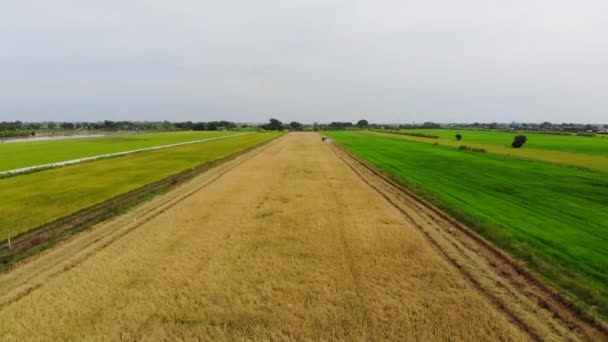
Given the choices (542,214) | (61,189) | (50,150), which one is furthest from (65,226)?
(50,150)

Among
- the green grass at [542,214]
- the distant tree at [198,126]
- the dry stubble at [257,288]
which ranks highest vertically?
the distant tree at [198,126]

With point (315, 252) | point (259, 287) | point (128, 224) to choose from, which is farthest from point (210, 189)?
point (259, 287)

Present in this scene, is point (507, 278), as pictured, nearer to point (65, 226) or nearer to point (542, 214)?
point (542, 214)

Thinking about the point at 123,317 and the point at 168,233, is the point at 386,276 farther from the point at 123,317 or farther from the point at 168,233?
the point at 168,233

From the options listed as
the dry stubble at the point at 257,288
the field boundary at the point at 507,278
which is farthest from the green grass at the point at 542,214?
the dry stubble at the point at 257,288

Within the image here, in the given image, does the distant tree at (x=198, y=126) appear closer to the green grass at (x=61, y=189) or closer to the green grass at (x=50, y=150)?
the green grass at (x=50, y=150)

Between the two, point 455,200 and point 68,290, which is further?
point 455,200
